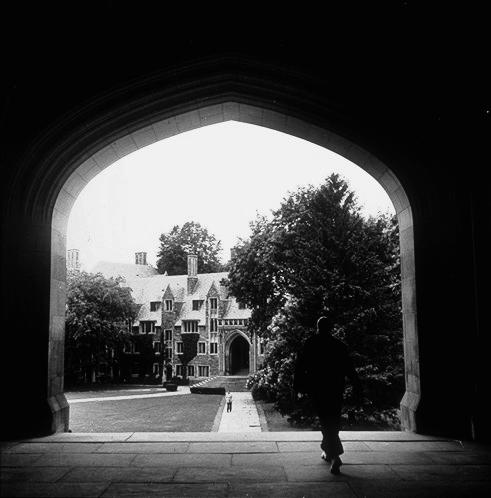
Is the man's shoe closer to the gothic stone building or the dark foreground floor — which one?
the dark foreground floor

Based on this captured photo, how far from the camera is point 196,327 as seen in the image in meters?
48.5

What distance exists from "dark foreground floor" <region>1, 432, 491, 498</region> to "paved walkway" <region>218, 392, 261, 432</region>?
13926 millimetres

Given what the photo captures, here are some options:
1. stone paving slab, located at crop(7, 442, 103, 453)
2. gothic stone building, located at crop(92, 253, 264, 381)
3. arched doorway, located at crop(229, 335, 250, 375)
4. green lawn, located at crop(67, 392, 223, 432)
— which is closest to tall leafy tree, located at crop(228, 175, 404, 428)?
green lawn, located at crop(67, 392, 223, 432)

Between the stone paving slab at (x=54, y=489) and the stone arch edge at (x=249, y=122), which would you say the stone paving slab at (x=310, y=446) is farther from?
the stone paving slab at (x=54, y=489)

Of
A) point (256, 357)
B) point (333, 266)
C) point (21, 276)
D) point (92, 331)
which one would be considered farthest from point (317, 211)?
point (256, 357)

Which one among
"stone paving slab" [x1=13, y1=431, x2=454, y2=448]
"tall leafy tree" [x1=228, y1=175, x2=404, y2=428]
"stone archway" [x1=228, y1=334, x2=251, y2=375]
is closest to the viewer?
"stone paving slab" [x1=13, y1=431, x2=454, y2=448]

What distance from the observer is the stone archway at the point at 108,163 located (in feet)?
19.7

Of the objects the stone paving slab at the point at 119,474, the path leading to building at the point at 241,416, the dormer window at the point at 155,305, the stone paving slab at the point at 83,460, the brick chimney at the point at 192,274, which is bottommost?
the path leading to building at the point at 241,416

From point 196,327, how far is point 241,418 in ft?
88.4

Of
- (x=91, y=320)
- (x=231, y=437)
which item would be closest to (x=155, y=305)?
(x=91, y=320)

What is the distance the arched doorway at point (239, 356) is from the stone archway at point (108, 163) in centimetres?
4186

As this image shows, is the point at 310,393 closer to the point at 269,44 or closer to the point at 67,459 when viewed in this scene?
the point at 67,459

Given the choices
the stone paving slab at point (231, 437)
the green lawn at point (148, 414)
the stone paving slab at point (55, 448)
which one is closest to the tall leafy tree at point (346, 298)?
the green lawn at point (148, 414)

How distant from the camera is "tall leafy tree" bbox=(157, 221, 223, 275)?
205 feet
